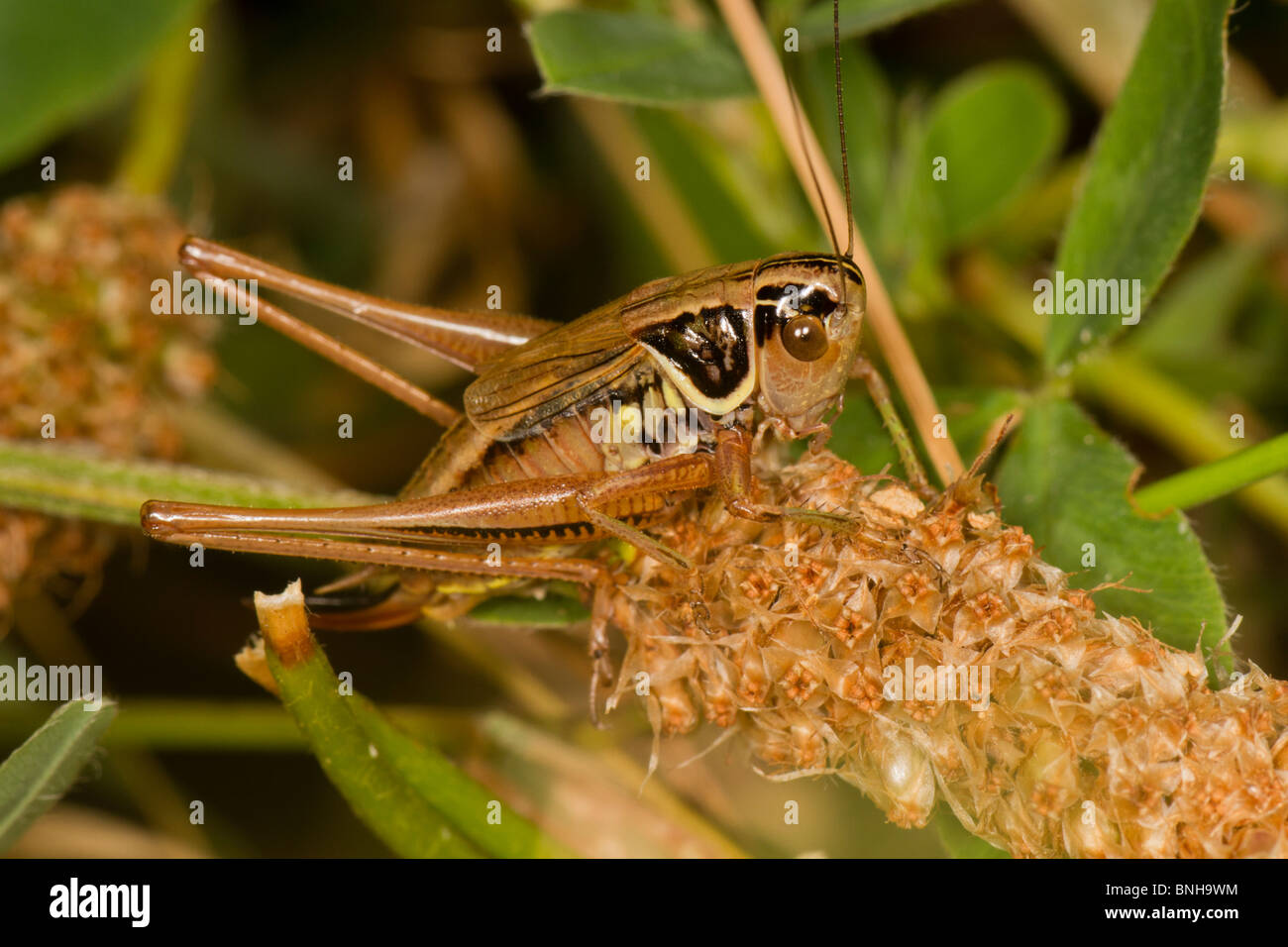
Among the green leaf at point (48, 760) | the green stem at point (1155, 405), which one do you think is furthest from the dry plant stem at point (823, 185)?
the green leaf at point (48, 760)

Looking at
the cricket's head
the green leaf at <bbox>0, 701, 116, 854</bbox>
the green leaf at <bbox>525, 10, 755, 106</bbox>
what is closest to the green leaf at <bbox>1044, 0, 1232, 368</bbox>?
the cricket's head

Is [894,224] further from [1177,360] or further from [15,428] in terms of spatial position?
[15,428]

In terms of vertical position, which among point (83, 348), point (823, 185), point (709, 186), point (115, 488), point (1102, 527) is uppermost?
point (709, 186)

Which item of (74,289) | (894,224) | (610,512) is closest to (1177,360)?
(894,224)

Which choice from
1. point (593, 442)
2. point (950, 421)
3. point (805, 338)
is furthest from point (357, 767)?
point (950, 421)

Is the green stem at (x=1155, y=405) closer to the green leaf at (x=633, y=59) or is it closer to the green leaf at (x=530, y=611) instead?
the green leaf at (x=633, y=59)

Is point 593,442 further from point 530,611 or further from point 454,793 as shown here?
point 454,793
